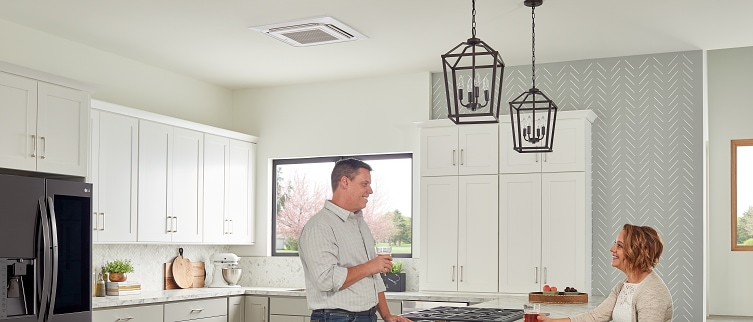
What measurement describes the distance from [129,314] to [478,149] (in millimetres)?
2708

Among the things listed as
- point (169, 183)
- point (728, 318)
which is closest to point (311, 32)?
point (169, 183)

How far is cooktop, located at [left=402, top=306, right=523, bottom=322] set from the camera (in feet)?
11.2

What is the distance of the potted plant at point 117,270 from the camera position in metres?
5.78

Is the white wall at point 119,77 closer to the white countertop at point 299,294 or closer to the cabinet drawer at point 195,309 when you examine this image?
the white countertop at point 299,294

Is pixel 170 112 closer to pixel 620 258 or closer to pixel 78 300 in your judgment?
pixel 78 300

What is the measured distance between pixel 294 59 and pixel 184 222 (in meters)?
1.52

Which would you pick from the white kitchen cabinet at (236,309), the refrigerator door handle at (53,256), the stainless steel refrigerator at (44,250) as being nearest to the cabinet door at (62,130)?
the stainless steel refrigerator at (44,250)

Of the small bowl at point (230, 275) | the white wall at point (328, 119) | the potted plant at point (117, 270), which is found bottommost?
the small bowl at point (230, 275)

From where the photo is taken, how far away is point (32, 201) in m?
4.46

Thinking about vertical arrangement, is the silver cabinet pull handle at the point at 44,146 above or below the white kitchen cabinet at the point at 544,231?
above

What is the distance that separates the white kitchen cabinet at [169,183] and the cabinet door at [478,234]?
209cm

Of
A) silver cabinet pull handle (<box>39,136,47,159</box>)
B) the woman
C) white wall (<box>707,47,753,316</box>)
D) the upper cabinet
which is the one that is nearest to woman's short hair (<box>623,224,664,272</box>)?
the woman

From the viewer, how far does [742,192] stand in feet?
23.8

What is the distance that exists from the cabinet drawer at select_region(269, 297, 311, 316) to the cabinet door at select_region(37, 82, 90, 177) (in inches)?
80.2
